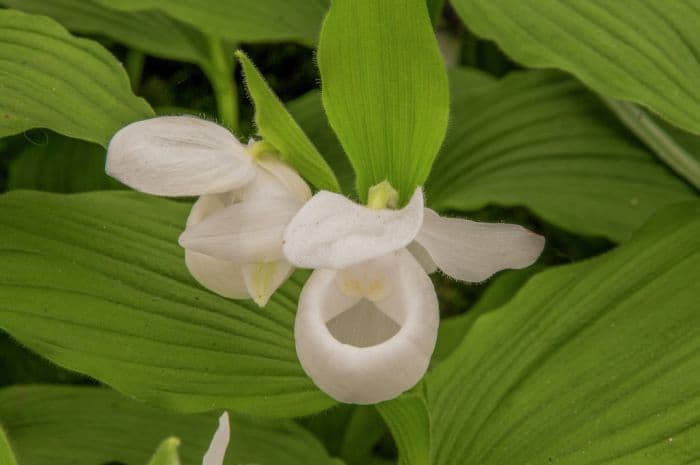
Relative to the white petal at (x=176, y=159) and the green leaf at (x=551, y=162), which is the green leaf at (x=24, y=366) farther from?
the white petal at (x=176, y=159)

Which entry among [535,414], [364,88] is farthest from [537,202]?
[364,88]

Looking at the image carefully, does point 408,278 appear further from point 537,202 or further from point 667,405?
point 537,202

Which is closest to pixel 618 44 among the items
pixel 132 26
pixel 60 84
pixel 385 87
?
pixel 385 87

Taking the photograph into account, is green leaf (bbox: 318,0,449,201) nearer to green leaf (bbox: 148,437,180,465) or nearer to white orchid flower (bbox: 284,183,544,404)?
white orchid flower (bbox: 284,183,544,404)

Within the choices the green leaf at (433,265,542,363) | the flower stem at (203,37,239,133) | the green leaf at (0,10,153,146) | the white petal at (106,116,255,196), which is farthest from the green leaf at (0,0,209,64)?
the white petal at (106,116,255,196)

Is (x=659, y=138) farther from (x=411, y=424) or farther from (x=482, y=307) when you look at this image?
(x=411, y=424)

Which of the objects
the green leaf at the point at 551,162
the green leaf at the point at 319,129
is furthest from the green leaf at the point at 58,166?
the green leaf at the point at 551,162
